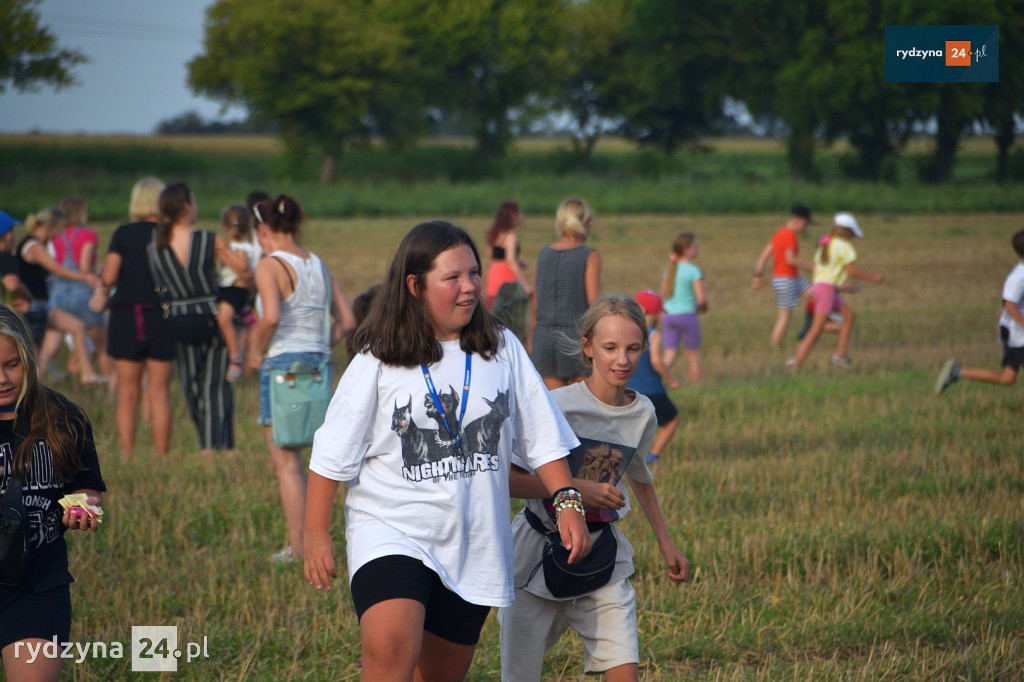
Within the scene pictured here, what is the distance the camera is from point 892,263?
939 inches

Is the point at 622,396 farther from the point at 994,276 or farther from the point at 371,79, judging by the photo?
the point at 371,79

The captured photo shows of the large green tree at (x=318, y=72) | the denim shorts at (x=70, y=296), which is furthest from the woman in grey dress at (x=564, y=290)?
the large green tree at (x=318, y=72)

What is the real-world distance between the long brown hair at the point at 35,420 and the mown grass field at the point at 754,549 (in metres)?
1.33

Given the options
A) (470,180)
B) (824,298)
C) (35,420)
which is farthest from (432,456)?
(470,180)

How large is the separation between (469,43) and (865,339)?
209ft

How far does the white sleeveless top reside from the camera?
5867mm

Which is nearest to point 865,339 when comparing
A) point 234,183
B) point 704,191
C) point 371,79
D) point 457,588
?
point 457,588

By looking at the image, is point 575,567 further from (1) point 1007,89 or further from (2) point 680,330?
(1) point 1007,89

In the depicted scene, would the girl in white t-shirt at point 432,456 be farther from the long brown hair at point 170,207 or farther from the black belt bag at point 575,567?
the long brown hair at point 170,207

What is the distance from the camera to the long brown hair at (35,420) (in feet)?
10.7

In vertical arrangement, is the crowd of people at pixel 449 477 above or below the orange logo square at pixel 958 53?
below

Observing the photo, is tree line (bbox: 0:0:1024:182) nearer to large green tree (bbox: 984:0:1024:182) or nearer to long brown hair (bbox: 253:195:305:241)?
large green tree (bbox: 984:0:1024:182)

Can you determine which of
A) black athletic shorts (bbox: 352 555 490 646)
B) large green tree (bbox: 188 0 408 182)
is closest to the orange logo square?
black athletic shorts (bbox: 352 555 490 646)

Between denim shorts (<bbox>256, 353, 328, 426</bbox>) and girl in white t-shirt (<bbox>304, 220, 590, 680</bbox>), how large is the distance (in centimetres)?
258
